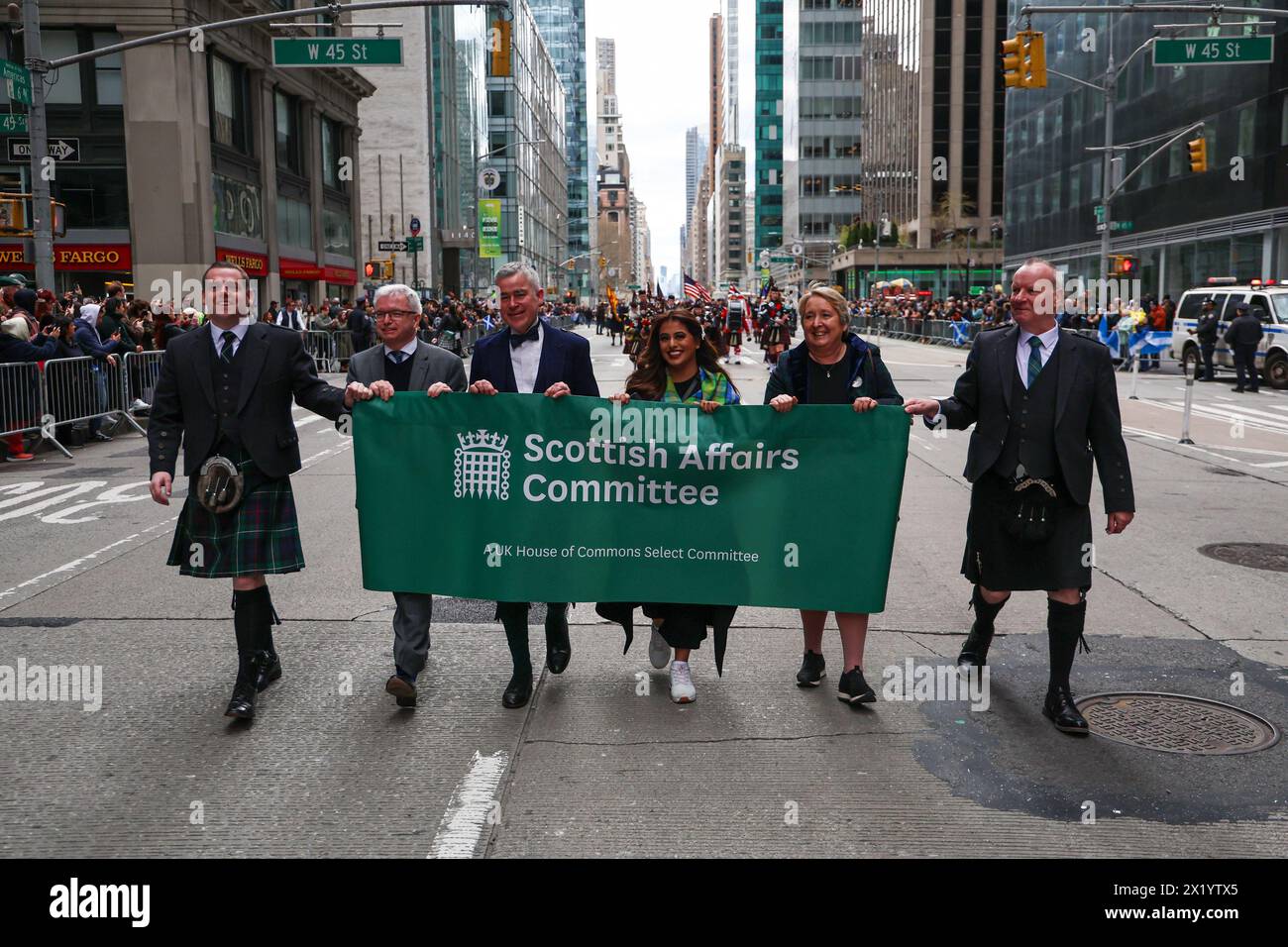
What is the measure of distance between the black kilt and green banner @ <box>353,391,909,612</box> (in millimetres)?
394

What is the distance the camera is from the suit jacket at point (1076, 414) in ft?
17.5

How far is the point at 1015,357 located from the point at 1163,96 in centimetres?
4785

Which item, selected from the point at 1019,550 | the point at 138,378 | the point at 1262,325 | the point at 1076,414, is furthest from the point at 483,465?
the point at 1262,325

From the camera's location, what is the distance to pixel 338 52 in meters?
22.2

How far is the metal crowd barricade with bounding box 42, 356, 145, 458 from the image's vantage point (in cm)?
1591

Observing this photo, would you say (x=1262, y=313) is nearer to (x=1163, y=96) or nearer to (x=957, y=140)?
(x=1163, y=96)

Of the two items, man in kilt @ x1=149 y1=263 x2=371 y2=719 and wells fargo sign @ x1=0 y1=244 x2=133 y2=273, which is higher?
wells fargo sign @ x1=0 y1=244 x2=133 y2=273

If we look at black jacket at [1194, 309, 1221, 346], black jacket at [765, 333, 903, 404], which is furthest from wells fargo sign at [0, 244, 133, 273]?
black jacket at [765, 333, 903, 404]

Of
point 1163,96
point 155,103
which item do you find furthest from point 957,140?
point 155,103

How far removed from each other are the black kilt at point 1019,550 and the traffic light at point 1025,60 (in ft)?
62.6

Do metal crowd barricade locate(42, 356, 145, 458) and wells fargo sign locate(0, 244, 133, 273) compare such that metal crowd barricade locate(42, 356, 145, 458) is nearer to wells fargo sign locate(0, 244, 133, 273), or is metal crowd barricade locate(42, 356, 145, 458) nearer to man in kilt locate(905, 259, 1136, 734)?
man in kilt locate(905, 259, 1136, 734)

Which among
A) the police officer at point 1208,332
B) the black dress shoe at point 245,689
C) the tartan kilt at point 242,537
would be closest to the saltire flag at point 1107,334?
the police officer at point 1208,332

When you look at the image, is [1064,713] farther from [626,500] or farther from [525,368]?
[525,368]
